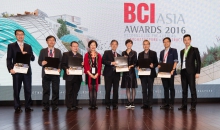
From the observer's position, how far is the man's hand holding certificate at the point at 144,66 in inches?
215

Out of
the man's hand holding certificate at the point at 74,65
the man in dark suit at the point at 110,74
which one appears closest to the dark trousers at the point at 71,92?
the man's hand holding certificate at the point at 74,65

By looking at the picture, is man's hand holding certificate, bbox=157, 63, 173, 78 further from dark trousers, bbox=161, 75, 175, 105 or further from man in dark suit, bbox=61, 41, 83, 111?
man in dark suit, bbox=61, 41, 83, 111

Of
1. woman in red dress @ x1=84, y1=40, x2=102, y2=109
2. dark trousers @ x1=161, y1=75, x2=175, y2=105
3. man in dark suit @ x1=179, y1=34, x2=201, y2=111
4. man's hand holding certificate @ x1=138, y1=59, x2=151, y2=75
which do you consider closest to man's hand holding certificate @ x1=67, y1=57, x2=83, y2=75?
woman in red dress @ x1=84, y1=40, x2=102, y2=109

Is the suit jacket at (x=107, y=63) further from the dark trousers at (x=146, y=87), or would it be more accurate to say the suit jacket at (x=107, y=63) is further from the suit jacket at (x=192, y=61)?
the suit jacket at (x=192, y=61)

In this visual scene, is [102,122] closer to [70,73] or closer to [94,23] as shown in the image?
[70,73]

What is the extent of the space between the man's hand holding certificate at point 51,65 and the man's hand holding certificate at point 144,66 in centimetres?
172

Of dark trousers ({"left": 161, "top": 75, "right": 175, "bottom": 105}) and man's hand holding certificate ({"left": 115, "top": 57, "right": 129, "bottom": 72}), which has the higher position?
man's hand holding certificate ({"left": 115, "top": 57, "right": 129, "bottom": 72})

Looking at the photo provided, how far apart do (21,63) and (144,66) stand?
98.2 inches

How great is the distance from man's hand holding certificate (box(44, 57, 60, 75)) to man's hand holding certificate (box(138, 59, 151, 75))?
5.64 ft

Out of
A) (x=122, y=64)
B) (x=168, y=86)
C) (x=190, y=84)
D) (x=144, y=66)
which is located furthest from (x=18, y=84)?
(x=190, y=84)

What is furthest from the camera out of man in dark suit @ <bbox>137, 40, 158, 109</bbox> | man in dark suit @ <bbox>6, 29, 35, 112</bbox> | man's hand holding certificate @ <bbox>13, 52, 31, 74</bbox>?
man in dark suit @ <bbox>137, 40, 158, 109</bbox>

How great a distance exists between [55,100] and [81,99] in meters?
1.39

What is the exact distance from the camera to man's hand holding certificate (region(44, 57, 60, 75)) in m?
5.17

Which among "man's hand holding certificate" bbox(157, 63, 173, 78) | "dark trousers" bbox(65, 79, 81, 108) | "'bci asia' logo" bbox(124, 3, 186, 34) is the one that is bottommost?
"dark trousers" bbox(65, 79, 81, 108)
